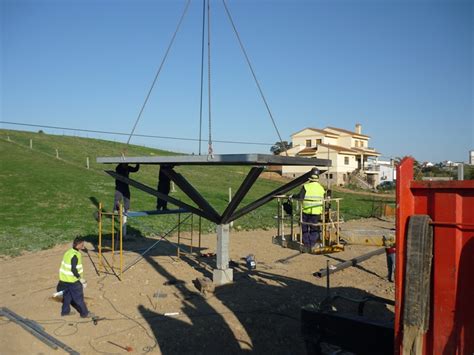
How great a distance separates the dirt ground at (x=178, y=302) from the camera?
812 cm

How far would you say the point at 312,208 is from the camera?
10383mm

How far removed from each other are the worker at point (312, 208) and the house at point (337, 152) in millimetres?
51153

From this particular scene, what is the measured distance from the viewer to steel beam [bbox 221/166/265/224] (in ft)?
30.3

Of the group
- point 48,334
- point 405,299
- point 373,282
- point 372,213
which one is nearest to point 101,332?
point 48,334

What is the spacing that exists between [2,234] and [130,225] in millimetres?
5577

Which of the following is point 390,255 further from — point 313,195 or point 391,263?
point 313,195

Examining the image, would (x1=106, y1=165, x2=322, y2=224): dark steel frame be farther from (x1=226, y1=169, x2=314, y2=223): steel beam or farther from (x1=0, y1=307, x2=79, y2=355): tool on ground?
(x1=0, y1=307, x2=79, y2=355): tool on ground

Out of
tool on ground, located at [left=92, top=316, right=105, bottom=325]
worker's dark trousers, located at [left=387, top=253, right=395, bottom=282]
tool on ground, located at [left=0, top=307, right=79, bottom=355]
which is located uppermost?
worker's dark trousers, located at [left=387, top=253, right=395, bottom=282]

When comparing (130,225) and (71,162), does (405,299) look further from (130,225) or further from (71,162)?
(71,162)

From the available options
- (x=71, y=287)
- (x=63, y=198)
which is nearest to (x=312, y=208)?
(x=71, y=287)

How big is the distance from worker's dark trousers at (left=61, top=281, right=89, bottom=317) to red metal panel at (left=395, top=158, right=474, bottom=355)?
7.38m

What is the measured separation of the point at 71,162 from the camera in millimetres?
44781

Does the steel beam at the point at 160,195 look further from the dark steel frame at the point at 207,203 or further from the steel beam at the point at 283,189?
the steel beam at the point at 283,189

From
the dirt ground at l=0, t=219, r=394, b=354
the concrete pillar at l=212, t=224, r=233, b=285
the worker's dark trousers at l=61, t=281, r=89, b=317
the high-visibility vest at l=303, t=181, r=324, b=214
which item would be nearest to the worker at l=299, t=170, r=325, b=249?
the high-visibility vest at l=303, t=181, r=324, b=214
